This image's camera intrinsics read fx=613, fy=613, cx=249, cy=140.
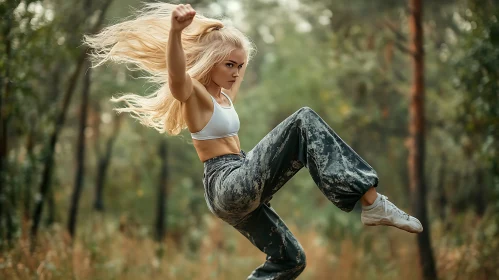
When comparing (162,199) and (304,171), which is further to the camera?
(304,171)

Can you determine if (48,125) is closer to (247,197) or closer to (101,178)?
(247,197)

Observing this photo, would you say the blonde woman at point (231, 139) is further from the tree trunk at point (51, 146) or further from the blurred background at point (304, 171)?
the tree trunk at point (51, 146)

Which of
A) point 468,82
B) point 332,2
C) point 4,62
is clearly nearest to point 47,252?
point 4,62

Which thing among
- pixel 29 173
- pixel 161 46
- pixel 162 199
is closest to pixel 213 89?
pixel 161 46

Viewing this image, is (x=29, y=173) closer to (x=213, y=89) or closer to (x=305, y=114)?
(x=213, y=89)

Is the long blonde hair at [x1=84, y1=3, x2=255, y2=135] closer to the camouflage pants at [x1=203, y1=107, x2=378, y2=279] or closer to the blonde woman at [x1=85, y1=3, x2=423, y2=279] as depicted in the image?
the blonde woman at [x1=85, y1=3, x2=423, y2=279]

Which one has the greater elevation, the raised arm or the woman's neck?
the raised arm

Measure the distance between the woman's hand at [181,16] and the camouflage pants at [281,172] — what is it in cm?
83

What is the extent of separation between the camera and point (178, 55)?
3.38m

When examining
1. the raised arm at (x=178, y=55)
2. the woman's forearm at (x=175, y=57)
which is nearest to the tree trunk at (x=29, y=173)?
the raised arm at (x=178, y=55)

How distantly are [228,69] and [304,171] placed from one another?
1495 cm

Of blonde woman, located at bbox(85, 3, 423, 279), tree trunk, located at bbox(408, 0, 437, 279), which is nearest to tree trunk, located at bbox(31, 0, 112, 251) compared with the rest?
blonde woman, located at bbox(85, 3, 423, 279)

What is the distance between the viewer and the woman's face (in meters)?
3.95

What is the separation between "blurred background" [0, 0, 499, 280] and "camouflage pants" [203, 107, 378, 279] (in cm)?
69
